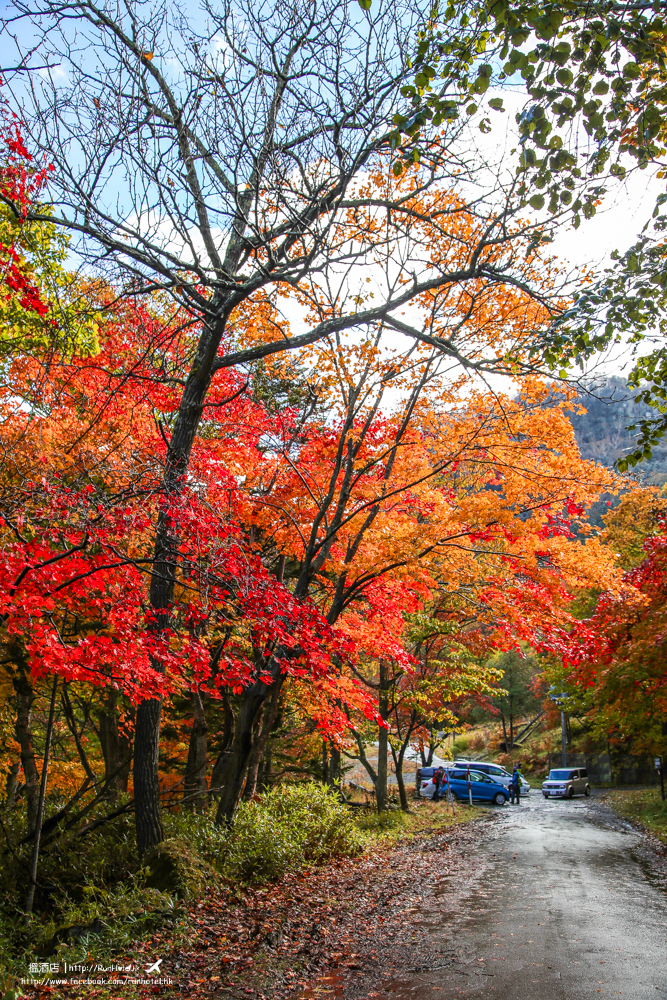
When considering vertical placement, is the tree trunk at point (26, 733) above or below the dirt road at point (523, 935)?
above

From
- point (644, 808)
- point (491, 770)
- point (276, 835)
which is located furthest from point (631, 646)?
point (491, 770)

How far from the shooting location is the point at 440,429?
40.0 feet

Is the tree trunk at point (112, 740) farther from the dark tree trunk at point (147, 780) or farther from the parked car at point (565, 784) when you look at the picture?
the parked car at point (565, 784)

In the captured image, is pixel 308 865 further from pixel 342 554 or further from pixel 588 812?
pixel 588 812

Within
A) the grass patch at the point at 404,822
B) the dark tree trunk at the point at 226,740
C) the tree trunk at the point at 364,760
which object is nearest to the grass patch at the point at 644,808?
the grass patch at the point at 404,822

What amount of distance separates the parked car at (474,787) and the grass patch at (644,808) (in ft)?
14.7

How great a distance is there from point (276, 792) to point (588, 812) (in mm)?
15071

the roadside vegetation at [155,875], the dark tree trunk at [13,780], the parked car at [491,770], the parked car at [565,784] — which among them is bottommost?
the parked car at [565,784]

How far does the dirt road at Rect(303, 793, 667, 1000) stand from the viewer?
5.25 metres

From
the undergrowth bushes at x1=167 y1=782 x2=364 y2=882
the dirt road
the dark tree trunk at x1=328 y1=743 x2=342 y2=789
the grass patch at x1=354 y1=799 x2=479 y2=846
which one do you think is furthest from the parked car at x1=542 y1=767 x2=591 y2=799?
the undergrowth bushes at x1=167 y1=782 x2=364 y2=882

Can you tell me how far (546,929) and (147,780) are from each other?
518cm

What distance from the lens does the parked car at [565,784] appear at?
1168 inches

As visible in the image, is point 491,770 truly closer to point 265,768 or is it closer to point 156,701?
point 265,768

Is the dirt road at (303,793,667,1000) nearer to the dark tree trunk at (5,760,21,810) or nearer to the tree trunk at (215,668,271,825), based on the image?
the tree trunk at (215,668,271,825)
